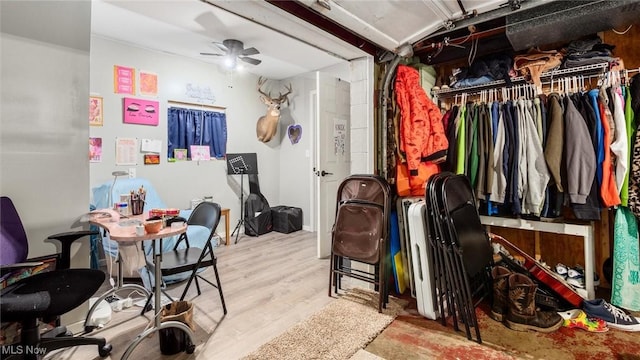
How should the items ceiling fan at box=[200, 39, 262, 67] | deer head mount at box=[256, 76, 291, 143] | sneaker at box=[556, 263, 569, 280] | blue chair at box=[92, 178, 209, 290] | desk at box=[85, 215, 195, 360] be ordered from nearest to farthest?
desk at box=[85, 215, 195, 360] → sneaker at box=[556, 263, 569, 280] → blue chair at box=[92, 178, 209, 290] → ceiling fan at box=[200, 39, 262, 67] → deer head mount at box=[256, 76, 291, 143]

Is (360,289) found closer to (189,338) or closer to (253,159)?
(189,338)

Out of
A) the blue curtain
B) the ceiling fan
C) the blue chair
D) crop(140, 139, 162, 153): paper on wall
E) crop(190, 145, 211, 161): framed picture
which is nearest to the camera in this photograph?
the blue chair

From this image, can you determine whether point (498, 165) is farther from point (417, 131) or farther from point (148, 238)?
point (148, 238)

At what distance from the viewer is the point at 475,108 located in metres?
2.78

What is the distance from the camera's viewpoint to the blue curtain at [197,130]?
4.28 metres

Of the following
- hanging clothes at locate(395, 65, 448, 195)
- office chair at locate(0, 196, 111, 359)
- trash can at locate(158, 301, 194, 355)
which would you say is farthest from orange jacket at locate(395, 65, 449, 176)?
office chair at locate(0, 196, 111, 359)

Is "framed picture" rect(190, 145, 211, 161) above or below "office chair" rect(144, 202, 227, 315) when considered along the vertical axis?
above

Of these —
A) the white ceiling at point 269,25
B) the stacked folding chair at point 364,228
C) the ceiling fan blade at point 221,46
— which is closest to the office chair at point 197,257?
the stacked folding chair at point 364,228

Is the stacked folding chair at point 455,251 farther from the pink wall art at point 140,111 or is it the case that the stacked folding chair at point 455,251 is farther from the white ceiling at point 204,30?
the pink wall art at point 140,111

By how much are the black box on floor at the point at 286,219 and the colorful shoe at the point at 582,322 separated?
3567 mm

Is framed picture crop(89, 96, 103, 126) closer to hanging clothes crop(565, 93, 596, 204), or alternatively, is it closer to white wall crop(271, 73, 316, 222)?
white wall crop(271, 73, 316, 222)

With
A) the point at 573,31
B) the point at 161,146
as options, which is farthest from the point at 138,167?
the point at 573,31

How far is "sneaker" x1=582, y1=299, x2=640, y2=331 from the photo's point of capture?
2.09m

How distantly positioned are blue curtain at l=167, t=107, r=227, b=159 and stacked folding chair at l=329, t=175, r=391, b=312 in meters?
2.76
